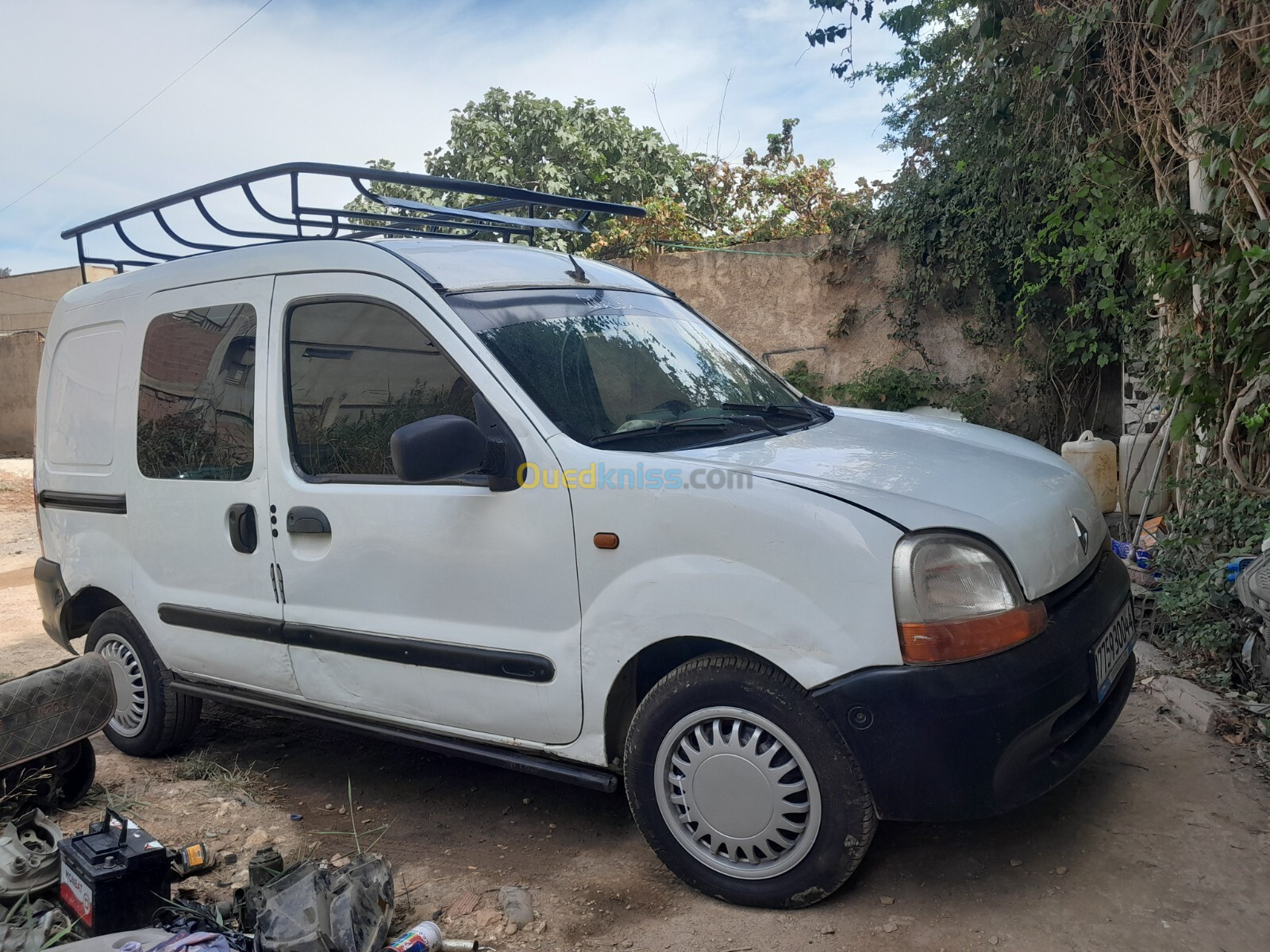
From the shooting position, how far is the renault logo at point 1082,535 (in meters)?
2.90

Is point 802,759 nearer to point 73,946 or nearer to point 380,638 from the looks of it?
point 380,638

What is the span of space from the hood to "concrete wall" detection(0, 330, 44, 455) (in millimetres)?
18296

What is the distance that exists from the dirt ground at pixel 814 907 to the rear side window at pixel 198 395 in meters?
1.32

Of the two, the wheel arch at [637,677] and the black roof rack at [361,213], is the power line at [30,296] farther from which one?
the wheel arch at [637,677]

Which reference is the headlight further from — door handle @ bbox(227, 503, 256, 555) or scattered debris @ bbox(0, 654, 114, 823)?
Answer: scattered debris @ bbox(0, 654, 114, 823)

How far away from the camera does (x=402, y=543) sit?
311 centimetres

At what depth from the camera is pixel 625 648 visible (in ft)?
8.98

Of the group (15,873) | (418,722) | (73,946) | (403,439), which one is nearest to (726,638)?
(403,439)

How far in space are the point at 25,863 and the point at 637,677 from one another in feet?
6.38

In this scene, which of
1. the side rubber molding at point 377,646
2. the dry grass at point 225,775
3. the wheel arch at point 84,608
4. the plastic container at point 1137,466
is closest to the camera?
the side rubber molding at point 377,646

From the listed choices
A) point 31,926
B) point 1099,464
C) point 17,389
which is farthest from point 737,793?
point 17,389

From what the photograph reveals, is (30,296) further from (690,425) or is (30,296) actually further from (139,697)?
(690,425)

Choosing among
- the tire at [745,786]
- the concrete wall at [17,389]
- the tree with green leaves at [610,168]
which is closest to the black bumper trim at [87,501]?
the tire at [745,786]

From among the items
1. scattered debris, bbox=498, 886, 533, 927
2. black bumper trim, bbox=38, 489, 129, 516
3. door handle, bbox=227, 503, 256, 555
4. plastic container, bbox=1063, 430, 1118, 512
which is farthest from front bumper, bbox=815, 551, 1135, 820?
plastic container, bbox=1063, 430, 1118, 512
